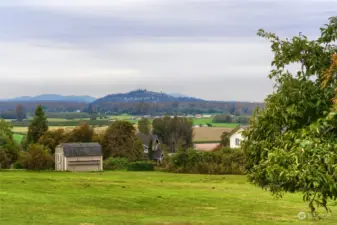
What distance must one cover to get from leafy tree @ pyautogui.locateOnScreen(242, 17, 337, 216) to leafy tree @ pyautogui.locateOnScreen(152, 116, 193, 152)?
324 ft

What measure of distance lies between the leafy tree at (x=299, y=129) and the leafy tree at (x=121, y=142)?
5609 centimetres

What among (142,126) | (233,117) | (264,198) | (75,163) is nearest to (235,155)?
(75,163)

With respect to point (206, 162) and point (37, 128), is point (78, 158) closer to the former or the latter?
point (206, 162)

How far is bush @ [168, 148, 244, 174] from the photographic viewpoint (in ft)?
180

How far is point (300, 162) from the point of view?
346 inches

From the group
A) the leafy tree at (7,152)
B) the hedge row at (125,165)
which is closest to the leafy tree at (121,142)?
the hedge row at (125,165)

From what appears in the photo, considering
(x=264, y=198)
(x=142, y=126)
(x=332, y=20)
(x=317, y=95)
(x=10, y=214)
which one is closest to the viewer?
(x=317, y=95)

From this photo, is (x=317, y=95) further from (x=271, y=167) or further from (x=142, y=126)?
(x=142, y=126)

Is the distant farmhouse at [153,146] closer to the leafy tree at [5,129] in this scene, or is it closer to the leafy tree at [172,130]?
the leafy tree at [172,130]

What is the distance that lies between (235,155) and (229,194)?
24.6 metres

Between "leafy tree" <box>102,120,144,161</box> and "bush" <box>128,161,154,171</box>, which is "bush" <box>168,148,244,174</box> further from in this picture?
"leafy tree" <box>102,120,144,161</box>

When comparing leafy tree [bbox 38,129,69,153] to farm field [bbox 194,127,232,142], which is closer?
leafy tree [bbox 38,129,69,153]

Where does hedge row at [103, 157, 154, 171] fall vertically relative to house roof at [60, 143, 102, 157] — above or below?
below

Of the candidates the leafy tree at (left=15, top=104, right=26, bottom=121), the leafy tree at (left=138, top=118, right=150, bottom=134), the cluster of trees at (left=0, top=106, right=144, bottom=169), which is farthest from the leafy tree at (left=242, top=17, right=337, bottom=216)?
the leafy tree at (left=15, top=104, right=26, bottom=121)
